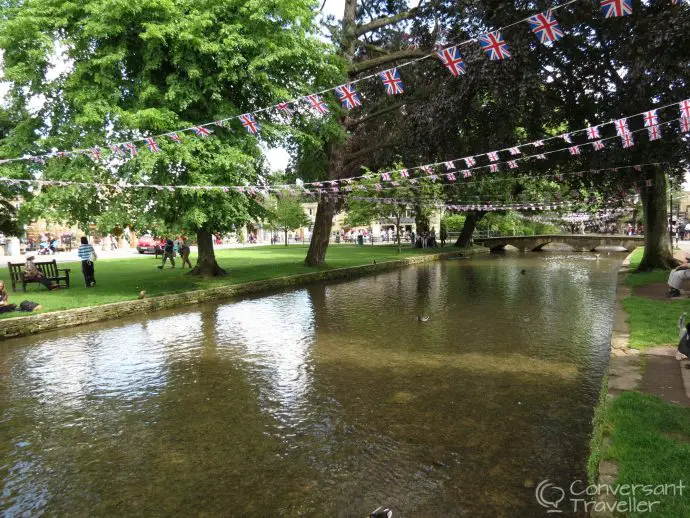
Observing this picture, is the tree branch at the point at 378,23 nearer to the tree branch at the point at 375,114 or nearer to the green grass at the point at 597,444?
the tree branch at the point at 375,114

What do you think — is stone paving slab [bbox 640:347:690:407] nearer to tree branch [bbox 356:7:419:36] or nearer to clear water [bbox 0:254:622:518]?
clear water [bbox 0:254:622:518]

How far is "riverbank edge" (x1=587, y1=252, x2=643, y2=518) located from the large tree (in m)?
10.6

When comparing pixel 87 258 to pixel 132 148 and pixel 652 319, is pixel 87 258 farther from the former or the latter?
pixel 652 319

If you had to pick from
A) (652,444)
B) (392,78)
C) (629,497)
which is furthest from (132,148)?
(629,497)

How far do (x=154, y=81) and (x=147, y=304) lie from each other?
23.3 feet

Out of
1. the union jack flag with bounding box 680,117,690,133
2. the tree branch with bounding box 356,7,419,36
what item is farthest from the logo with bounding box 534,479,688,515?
the tree branch with bounding box 356,7,419,36

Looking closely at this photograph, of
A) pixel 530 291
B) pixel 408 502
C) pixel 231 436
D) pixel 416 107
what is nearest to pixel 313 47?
pixel 416 107

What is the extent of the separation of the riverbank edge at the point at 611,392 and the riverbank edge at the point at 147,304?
11162 millimetres

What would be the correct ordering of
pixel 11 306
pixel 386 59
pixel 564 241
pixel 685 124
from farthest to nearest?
pixel 564 241, pixel 386 59, pixel 685 124, pixel 11 306

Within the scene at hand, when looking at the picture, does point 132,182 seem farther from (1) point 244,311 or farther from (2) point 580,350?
(2) point 580,350

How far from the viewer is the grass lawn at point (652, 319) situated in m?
7.36

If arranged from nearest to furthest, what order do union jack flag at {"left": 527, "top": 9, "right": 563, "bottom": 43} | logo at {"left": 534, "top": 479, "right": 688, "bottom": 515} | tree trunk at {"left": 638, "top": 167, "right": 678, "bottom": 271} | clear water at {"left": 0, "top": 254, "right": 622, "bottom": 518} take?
logo at {"left": 534, "top": 479, "right": 688, "bottom": 515}
clear water at {"left": 0, "top": 254, "right": 622, "bottom": 518}
union jack flag at {"left": 527, "top": 9, "right": 563, "bottom": 43}
tree trunk at {"left": 638, "top": 167, "right": 678, "bottom": 271}

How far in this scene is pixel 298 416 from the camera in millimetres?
5672

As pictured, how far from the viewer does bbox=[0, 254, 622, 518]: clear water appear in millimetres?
4059
